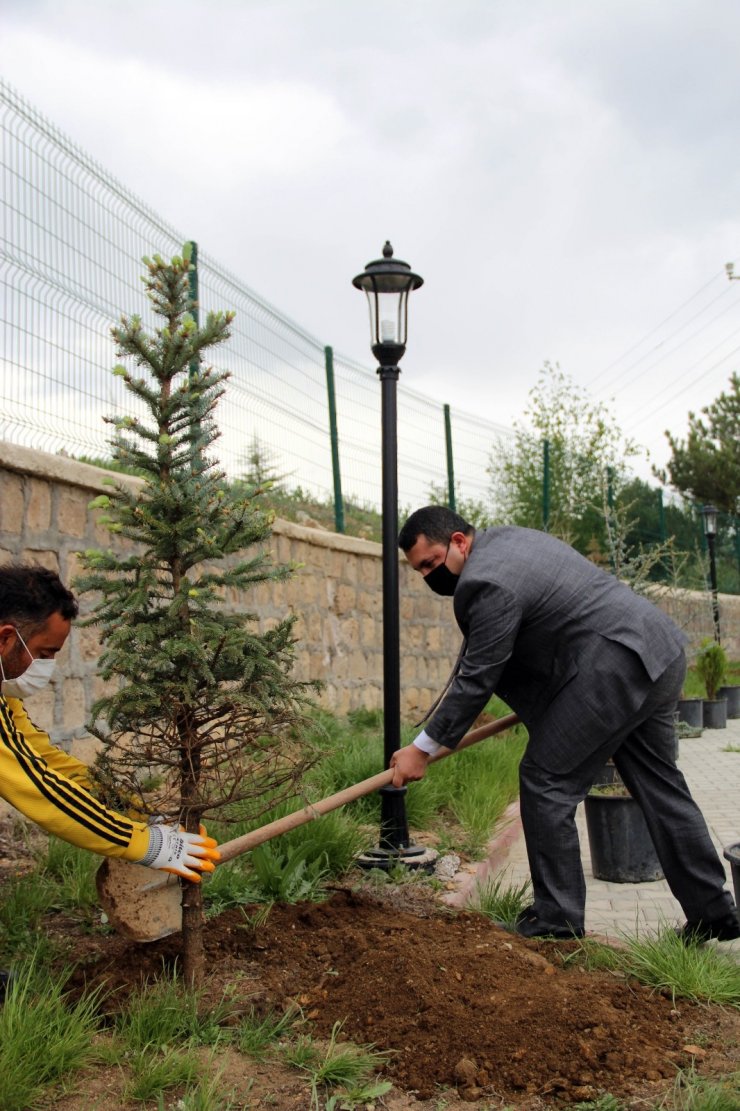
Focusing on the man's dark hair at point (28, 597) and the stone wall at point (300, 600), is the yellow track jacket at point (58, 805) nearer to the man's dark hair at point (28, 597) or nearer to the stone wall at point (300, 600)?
the man's dark hair at point (28, 597)

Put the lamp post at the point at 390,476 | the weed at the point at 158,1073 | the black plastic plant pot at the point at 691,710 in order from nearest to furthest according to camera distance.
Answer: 1. the weed at the point at 158,1073
2. the lamp post at the point at 390,476
3. the black plastic plant pot at the point at 691,710

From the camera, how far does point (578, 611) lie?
4.05 metres

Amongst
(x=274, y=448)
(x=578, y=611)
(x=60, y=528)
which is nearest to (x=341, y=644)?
(x=274, y=448)

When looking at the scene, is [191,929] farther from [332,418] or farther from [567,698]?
[332,418]

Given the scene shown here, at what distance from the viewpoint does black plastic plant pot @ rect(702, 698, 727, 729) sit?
12.9 meters

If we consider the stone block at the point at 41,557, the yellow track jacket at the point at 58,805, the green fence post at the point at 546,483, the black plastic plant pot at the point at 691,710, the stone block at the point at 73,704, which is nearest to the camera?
the yellow track jacket at the point at 58,805

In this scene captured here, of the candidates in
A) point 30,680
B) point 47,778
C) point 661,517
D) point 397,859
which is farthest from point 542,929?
point 661,517

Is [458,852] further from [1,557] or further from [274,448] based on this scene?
[274,448]

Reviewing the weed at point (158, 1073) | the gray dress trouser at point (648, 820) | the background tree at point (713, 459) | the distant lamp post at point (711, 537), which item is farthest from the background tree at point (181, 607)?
the background tree at point (713, 459)

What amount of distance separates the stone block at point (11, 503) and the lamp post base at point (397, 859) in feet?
8.11

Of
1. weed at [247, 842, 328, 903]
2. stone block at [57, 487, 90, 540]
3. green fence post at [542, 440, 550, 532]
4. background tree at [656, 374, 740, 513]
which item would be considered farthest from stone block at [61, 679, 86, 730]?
background tree at [656, 374, 740, 513]

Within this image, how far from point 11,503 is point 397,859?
269cm

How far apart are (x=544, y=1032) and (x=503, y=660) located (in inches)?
53.4

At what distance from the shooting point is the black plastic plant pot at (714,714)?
1291cm
